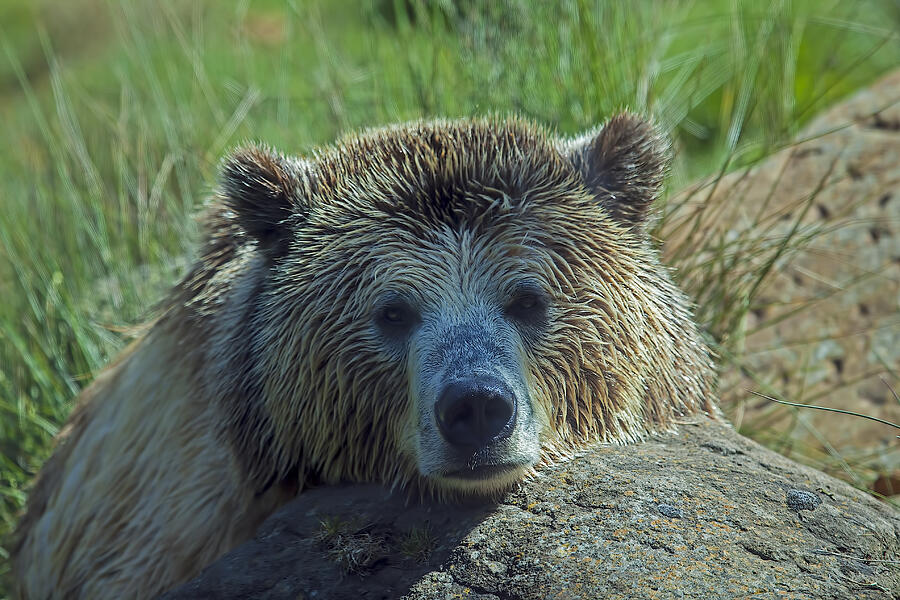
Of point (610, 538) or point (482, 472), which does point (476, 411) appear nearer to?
point (482, 472)

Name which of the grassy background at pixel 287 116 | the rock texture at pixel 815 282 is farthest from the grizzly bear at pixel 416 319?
the grassy background at pixel 287 116

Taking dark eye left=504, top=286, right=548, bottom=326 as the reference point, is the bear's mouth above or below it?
below

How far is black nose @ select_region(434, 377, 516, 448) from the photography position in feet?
9.52

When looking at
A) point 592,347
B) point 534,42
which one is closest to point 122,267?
point 534,42

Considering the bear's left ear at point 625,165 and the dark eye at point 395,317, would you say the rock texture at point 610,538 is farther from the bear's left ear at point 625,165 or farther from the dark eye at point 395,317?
the bear's left ear at point 625,165

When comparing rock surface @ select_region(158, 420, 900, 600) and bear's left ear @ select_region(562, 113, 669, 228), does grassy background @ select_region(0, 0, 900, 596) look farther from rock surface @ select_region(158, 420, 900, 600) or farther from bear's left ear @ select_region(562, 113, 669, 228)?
rock surface @ select_region(158, 420, 900, 600)

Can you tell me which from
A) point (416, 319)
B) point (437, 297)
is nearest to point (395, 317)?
point (416, 319)

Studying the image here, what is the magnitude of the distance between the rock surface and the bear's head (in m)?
0.14

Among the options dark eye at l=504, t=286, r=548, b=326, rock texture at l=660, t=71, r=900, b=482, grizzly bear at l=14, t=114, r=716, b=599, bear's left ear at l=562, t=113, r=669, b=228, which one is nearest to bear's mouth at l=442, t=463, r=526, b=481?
grizzly bear at l=14, t=114, r=716, b=599

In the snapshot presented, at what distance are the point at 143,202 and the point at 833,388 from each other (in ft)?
13.6

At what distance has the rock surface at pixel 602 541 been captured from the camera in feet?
9.21

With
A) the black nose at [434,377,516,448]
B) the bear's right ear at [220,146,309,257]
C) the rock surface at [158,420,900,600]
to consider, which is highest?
the bear's right ear at [220,146,309,257]

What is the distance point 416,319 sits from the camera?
3.36 meters

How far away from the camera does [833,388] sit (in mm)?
4945
